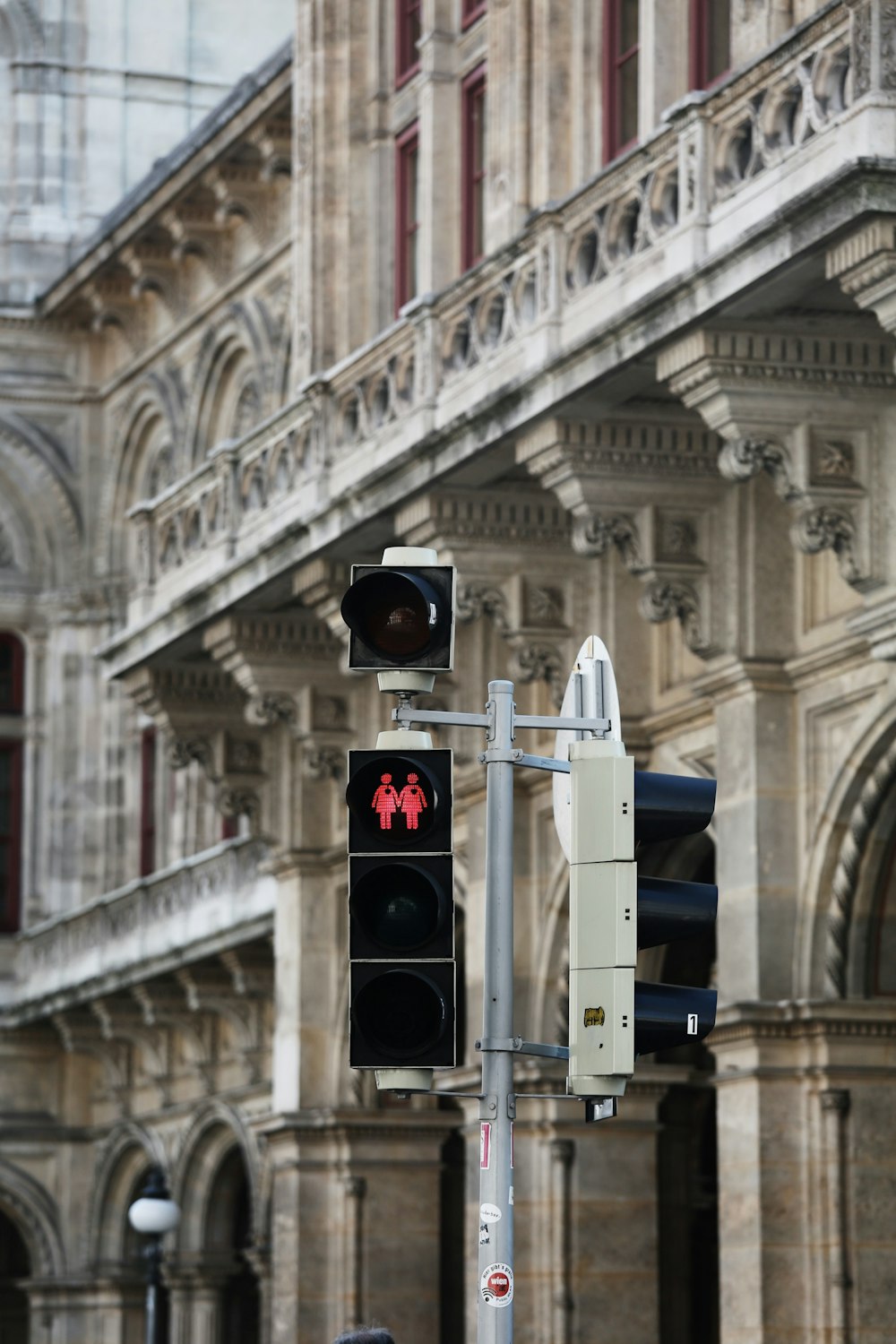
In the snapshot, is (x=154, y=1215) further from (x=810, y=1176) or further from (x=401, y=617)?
(x=401, y=617)

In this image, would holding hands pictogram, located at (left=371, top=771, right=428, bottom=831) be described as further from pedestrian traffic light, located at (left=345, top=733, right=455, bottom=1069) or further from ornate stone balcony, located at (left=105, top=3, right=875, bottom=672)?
ornate stone balcony, located at (left=105, top=3, right=875, bottom=672)

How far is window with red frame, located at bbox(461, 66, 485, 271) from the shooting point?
2322 centimetres

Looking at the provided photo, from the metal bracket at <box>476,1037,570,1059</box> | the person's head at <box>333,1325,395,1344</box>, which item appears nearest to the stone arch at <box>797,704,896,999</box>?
the metal bracket at <box>476,1037,570,1059</box>

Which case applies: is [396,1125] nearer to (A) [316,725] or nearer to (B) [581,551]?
(A) [316,725]

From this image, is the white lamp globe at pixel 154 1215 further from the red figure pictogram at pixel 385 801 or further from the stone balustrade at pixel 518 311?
the red figure pictogram at pixel 385 801

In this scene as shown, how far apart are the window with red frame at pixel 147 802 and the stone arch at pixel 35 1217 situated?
394 cm

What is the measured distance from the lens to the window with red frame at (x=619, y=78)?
20797mm

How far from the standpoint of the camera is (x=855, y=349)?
56.7 ft

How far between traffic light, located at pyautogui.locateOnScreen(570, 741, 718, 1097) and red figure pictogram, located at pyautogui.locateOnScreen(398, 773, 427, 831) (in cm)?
46

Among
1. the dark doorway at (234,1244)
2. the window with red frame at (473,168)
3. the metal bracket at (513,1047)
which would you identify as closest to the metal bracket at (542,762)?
the metal bracket at (513,1047)

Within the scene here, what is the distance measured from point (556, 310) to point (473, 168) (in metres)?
4.77

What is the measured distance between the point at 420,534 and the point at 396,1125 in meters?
6.09

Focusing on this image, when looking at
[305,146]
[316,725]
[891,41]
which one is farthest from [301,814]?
[891,41]

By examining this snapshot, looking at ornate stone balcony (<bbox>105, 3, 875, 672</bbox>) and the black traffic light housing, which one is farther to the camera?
ornate stone balcony (<bbox>105, 3, 875, 672</bbox>)
